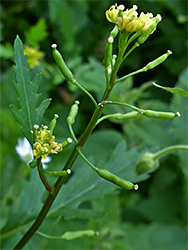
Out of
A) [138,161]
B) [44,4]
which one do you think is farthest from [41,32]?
[138,161]

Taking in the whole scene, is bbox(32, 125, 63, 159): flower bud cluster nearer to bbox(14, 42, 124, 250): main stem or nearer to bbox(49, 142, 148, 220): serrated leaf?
bbox(14, 42, 124, 250): main stem

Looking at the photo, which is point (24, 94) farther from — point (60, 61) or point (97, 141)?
point (97, 141)

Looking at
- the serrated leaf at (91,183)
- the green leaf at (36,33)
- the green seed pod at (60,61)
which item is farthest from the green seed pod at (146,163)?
the green leaf at (36,33)

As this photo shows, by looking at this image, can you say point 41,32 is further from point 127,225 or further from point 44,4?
point 127,225

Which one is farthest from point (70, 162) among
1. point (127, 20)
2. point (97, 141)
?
point (97, 141)

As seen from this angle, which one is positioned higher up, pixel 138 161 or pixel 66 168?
pixel 66 168

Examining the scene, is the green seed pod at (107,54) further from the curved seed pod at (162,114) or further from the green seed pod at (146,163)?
the green seed pod at (146,163)

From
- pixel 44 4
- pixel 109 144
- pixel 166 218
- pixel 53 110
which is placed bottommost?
pixel 166 218
